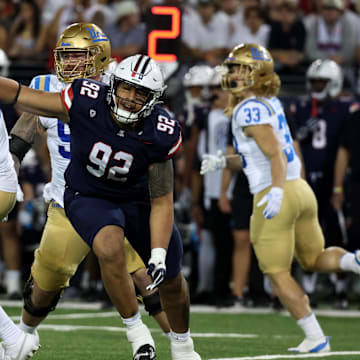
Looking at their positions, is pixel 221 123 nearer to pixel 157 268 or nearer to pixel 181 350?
pixel 181 350

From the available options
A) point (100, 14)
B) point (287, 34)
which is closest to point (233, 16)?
point (287, 34)

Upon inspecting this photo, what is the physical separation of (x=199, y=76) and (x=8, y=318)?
6.15 meters

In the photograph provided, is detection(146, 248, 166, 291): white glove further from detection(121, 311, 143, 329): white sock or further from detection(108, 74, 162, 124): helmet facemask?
detection(108, 74, 162, 124): helmet facemask

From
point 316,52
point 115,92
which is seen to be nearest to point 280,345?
point 115,92

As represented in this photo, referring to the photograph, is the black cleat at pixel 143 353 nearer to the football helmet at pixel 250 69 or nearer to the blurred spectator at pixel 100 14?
the football helmet at pixel 250 69

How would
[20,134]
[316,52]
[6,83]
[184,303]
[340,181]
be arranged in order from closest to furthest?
[6,83]
[184,303]
[20,134]
[340,181]
[316,52]

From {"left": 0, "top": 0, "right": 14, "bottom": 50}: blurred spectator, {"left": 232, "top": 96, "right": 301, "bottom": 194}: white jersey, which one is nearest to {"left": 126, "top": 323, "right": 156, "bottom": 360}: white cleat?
{"left": 232, "top": 96, "right": 301, "bottom": 194}: white jersey

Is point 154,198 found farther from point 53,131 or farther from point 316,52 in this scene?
point 316,52

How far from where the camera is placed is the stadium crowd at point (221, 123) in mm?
9539

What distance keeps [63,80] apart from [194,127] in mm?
4233

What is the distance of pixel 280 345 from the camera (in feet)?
22.4

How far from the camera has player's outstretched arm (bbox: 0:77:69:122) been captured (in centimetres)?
488

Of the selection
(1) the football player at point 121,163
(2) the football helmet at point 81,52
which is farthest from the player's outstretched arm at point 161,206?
(2) the football helmet at point 81,52

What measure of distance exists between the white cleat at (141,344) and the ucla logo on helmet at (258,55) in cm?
269
